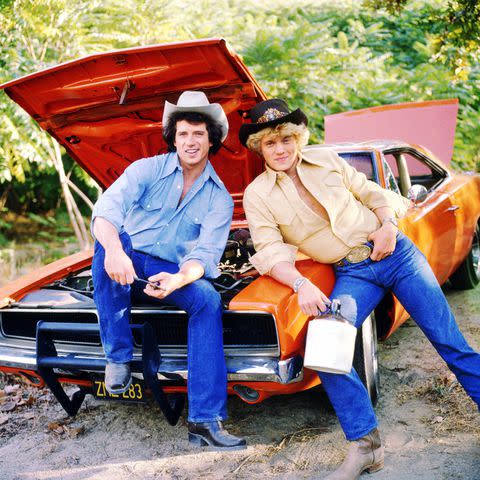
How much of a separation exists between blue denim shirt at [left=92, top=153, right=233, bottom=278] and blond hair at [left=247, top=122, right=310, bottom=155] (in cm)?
32

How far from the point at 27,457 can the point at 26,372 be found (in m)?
0.45

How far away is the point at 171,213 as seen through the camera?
323 centimetres

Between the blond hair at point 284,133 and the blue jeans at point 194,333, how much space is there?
854 mm

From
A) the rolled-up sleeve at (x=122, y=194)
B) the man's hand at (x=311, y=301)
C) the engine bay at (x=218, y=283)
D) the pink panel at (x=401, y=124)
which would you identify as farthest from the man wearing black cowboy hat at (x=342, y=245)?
the pink panel at (x=401, y=124)

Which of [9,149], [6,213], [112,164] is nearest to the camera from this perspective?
[112,164]

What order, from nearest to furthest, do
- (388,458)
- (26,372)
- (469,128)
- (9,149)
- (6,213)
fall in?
(388,458) → (26,372) → (9,149) → (469,128) → (6,213)

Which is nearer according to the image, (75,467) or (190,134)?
(75,467)

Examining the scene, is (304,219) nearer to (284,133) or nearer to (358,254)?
(358,254)

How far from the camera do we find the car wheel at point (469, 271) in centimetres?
533

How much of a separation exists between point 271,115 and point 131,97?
1057 millimetres

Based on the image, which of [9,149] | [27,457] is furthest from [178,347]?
[9,149]

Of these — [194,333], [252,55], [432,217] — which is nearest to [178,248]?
[194,333]

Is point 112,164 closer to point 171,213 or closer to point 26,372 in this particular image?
point 171,213

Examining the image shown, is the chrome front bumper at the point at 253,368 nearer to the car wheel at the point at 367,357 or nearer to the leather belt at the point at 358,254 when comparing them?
the car wheel at the point at 367,357
